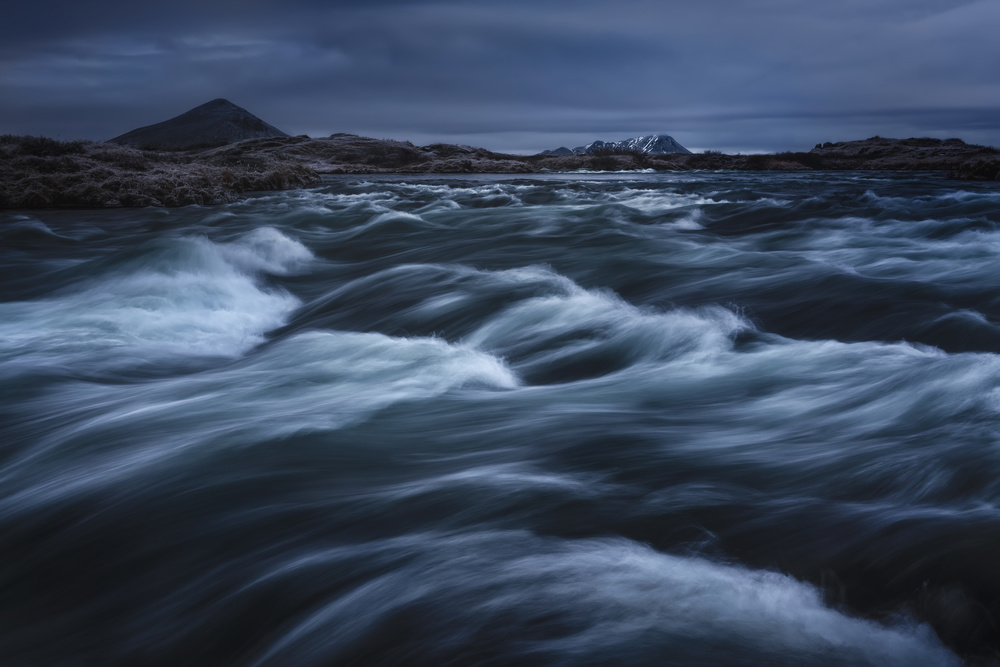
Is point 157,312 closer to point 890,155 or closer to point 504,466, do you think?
point 504,466

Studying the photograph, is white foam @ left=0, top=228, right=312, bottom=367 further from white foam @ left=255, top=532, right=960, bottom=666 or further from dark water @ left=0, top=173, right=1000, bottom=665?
white foam @ left=255, top=532, right=960, bottom=666

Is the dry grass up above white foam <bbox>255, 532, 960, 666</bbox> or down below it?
above

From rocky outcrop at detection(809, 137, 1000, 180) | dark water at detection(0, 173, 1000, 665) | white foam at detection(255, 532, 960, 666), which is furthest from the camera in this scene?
rocky outcrop at detection(809, 137, 1000, 180)

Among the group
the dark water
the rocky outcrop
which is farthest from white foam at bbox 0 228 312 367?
the rocky outcrop

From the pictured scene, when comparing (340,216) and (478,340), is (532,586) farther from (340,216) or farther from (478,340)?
(340,216)

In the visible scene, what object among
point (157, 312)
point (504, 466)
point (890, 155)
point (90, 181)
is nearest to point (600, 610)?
point (504, 466)

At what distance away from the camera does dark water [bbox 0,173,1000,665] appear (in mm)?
2117

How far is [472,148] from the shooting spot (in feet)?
226

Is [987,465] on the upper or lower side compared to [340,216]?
lower

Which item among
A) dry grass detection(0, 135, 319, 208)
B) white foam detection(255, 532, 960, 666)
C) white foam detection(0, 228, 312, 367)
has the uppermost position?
dry grass detection(0, 135, 319, 208)

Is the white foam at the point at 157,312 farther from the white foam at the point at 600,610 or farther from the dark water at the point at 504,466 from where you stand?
the white foam at the point at 600,610

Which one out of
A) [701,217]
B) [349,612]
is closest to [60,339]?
[349,612]

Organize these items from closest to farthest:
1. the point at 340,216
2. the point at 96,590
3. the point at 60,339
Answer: the point at 96,590 < the point at 60,339 < the point at 340,216

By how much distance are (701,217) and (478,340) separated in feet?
29.7
